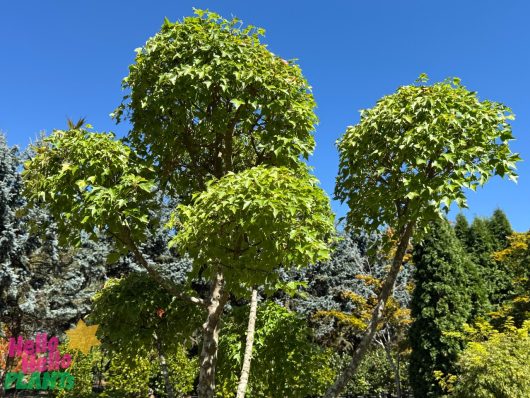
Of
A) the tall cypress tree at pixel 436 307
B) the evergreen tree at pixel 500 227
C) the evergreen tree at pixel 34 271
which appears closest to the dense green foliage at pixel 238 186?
the tall cypress tree at pixel 436 307

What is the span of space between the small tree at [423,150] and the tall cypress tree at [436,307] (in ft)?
36.4

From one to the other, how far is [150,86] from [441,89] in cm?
361

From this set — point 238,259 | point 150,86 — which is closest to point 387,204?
point 238,259

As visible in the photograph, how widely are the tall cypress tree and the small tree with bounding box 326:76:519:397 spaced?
11082 mm

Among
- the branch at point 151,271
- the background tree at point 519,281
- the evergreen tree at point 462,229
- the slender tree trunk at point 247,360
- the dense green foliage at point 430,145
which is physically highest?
the evergreen tree at point 462,229

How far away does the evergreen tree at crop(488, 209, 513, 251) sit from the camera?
93.6ft

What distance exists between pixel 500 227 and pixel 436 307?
1764 cm

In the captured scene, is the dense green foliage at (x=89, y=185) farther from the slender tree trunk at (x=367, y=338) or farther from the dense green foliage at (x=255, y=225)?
the slender tree trunk at (x=367, y=338)

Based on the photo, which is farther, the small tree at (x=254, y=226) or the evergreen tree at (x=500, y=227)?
the evergreen tree at (x=500, y=227)

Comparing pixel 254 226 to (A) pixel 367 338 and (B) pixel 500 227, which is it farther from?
(B) pixel 500 227

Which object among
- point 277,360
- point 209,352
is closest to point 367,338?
point 277,360

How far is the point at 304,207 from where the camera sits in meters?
3.95

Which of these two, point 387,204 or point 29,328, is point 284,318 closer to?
point 387,204

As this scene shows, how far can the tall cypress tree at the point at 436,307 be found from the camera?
1447 cm
